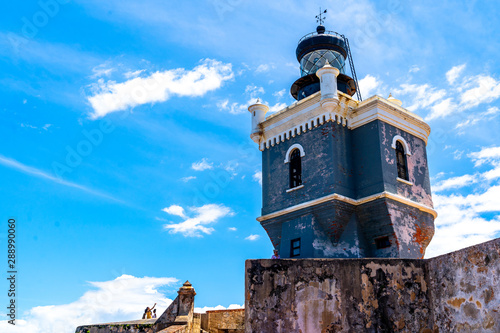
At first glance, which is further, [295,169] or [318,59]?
[318,59]

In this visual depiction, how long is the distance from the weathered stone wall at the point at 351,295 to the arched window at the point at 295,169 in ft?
32.3

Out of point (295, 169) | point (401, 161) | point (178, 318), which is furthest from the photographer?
point (295, 169)

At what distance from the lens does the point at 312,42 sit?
75.6 feet

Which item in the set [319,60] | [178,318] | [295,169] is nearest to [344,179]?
[295,169]

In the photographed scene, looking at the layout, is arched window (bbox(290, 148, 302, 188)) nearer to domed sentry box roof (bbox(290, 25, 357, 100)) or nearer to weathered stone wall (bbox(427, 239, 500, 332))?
domed sentry box roof (bbox(290, 25, 357, 100))

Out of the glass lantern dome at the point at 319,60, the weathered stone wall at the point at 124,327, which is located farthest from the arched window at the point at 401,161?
the weathered stone wall at the point at 124,327

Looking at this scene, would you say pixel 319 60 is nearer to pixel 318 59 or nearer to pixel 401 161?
pixel 318 59

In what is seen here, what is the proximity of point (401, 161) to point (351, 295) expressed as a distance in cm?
1091

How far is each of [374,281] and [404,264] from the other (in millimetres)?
639

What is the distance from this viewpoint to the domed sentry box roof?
22453 millimetres

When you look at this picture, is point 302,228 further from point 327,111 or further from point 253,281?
point 253,281

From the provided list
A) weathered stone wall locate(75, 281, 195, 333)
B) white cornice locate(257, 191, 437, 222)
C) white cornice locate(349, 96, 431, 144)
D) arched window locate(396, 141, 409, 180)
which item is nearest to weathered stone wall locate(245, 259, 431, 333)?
weathered stone wall locate(75, 281, 195, 333)

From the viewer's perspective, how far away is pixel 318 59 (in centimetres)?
2277

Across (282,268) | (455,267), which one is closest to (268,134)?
(282,268)
